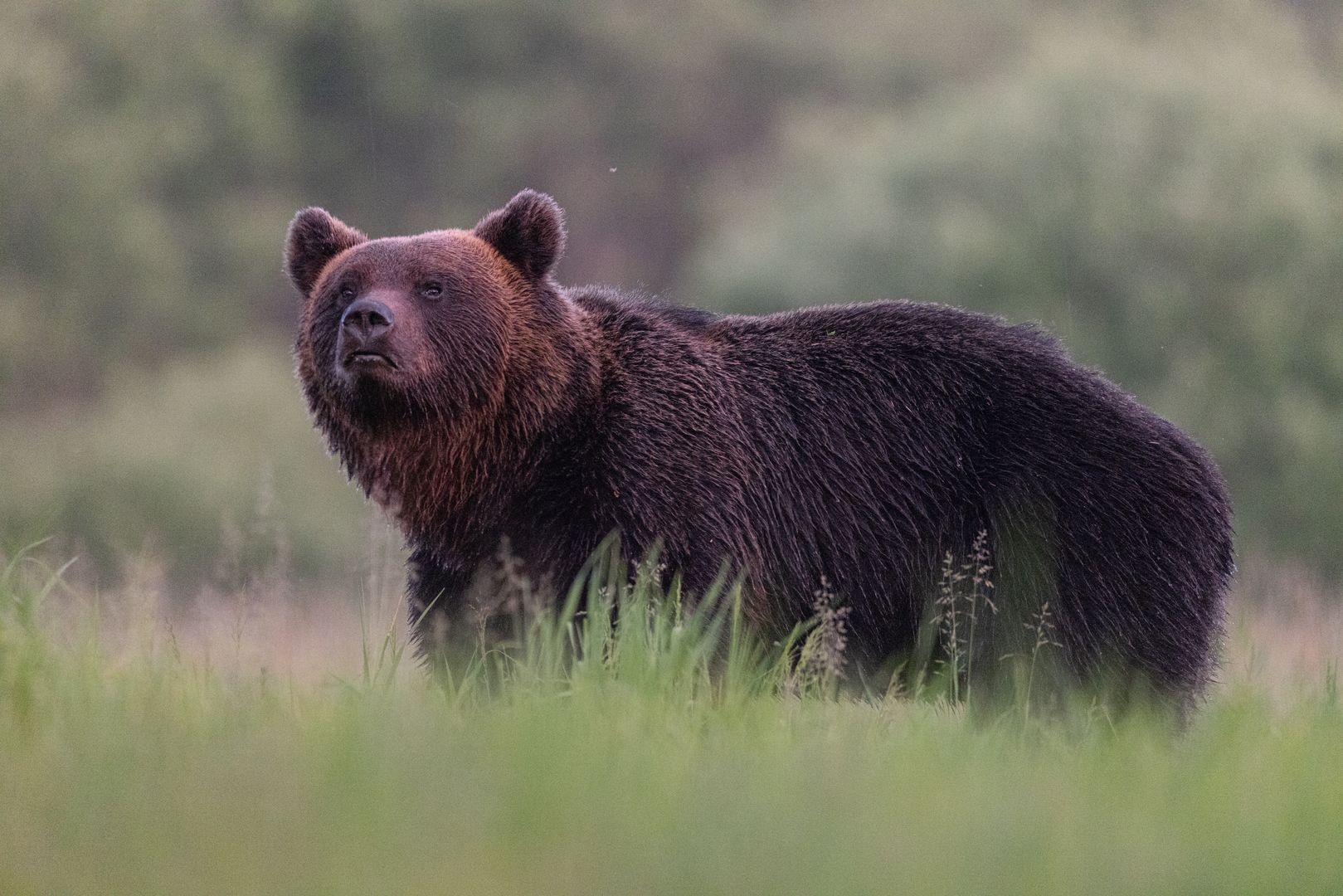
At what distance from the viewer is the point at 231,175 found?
3728cm

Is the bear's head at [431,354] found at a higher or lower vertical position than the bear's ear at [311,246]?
lower

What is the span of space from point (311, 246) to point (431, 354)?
0.91 m

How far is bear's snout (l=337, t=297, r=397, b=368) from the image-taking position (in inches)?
225

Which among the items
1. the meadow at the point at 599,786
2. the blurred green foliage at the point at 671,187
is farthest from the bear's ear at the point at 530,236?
the blurred green foliage at the point at 671,187

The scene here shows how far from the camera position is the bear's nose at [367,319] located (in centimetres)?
570

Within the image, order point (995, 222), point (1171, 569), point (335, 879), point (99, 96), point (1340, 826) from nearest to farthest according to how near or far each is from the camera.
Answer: point (335, 879) → point (1340, 826) → point (1171, 569) → point (995, 222) → point (99, 96)

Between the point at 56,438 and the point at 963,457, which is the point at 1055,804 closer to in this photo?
the point at 963,457

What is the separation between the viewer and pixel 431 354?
596cm

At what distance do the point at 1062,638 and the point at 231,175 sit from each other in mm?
33790

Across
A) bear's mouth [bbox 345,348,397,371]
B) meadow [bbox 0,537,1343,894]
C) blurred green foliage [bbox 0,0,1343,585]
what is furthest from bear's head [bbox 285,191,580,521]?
blurred green foliage [bbox 0,0,1343,585]

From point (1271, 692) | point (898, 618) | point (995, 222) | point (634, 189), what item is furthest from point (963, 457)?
point (634, 189)

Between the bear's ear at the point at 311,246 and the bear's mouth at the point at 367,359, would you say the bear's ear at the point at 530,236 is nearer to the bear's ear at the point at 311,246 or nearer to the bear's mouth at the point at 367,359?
the bear's ear at the point at 311,246

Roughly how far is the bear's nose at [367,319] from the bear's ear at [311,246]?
0.86m

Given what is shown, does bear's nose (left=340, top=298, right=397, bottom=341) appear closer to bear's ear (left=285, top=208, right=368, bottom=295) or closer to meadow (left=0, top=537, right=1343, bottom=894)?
bear's ear (left=285, top=208, right=368, bottom=295)
